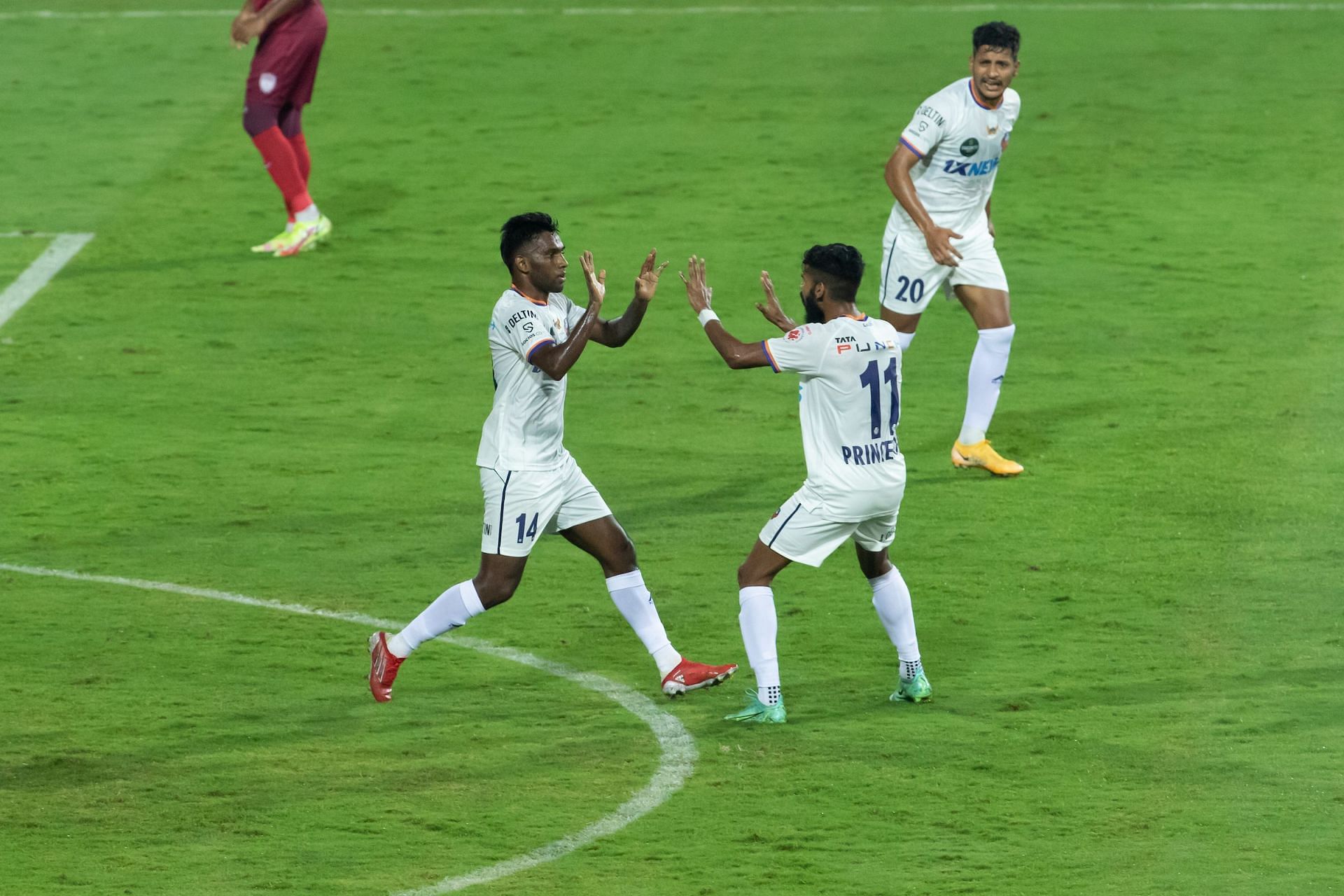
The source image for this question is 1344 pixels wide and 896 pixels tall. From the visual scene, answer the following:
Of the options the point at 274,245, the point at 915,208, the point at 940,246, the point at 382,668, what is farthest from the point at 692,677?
the point at 274,245

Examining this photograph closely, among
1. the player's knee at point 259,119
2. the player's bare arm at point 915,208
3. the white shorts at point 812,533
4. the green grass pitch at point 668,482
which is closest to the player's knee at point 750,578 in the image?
the white shorts at point 812,533

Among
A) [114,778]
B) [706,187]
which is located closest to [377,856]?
[114,778]

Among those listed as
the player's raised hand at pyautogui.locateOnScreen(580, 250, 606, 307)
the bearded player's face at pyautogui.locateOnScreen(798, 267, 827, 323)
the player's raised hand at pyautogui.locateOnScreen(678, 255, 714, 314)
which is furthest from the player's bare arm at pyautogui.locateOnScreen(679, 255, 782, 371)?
the player's raised hand at pyautogui.locateOnScreen(580, 250, 606, 307)

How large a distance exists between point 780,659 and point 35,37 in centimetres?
1679

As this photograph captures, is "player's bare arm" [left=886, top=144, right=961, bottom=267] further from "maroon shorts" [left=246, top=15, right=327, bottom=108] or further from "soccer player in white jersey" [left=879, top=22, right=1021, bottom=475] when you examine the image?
"maroon shorts" [left=246, top=15, right=327, bottom=108]

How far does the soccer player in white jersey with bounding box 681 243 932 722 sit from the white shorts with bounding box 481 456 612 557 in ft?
2.33

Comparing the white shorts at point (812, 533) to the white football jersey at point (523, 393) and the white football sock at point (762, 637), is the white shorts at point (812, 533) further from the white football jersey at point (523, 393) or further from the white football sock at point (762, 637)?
the white football jersey at point (523, 393)

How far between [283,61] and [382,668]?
8205mm

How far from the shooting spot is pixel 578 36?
2250 cm

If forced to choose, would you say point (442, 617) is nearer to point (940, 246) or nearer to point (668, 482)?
point (668, 482)

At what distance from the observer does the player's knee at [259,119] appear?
15289 mm

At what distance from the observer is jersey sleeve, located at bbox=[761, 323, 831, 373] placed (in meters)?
7.61

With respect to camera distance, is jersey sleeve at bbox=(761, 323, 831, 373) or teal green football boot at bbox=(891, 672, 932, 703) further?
teal green football boot at bbox=(891, 672, 932, 703)

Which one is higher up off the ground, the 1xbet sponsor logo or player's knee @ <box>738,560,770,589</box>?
the 1xbet sponsor logo
